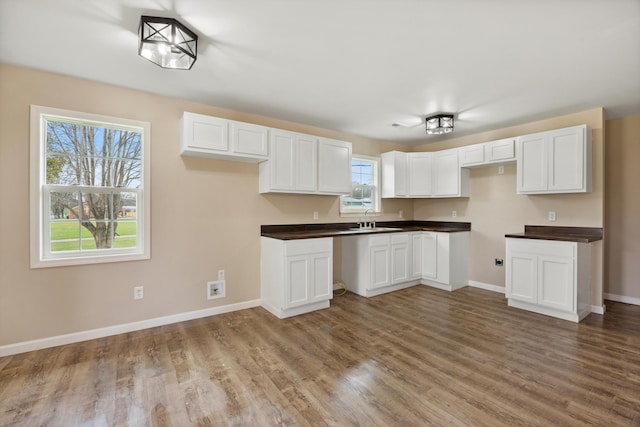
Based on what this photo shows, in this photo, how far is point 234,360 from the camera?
7.98 feet

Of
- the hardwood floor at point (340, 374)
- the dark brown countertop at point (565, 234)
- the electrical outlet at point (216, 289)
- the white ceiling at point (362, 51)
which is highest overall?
the white ceiling at point (362, 51)

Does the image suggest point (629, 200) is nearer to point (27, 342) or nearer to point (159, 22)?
point (159, 22)

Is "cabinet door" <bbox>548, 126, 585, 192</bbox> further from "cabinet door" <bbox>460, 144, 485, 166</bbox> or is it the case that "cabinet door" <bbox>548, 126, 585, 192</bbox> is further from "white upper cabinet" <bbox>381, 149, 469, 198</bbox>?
"white upper cabinet" <bbox>381, 149, 469, 198</bbox>

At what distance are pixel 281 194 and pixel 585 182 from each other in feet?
12.0

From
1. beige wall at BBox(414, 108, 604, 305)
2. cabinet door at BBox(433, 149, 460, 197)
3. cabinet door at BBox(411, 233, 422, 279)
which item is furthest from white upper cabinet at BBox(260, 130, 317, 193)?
beige wall at BBox(414, 108, 604, 305)

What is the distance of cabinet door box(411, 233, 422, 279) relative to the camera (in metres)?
4.64

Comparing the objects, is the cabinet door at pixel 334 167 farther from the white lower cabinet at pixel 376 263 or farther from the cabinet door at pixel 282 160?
the white lower cabinet at pixel 376 263

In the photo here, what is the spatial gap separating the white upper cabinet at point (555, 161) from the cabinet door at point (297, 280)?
2.97 m

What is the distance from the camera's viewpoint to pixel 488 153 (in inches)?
167

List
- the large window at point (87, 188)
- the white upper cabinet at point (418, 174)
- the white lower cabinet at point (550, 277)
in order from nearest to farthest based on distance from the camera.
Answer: the large window at point (87, 188) < the white lower cabinet at point (550, 277) < the white upper cabinet at point (418, 174)

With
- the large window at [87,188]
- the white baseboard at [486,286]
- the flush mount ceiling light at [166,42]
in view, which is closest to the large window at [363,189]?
the white baseboard at [486,286]

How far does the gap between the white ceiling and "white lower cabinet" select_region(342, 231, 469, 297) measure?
1875 millimetres

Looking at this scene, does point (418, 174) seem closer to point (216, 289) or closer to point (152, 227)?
point (216, 289)

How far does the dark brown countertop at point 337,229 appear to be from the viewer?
368 centimetres
